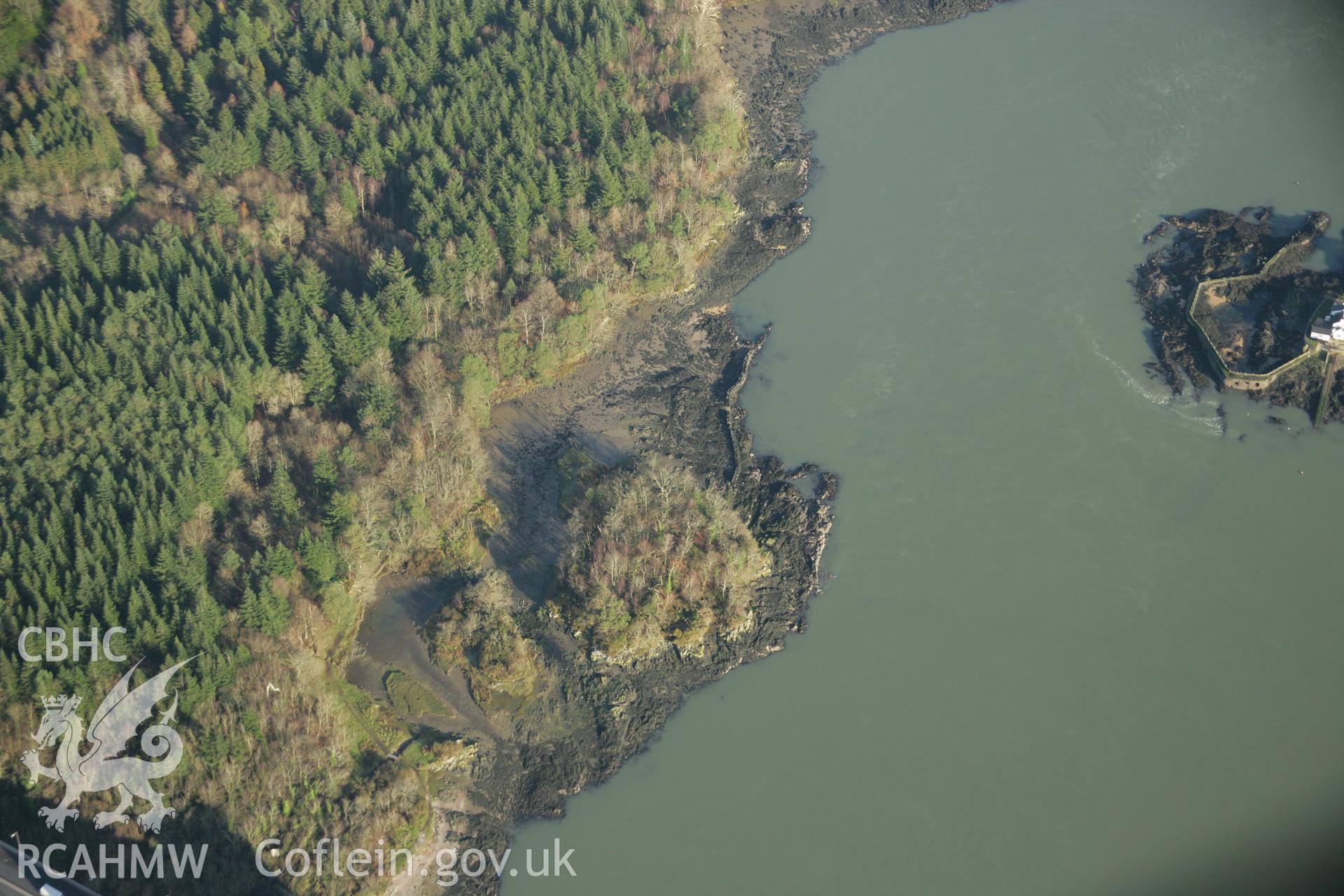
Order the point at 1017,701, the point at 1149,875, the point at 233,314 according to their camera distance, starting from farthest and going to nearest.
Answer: the point at 233,314 < the point at 1017,701 < the point at 1149,875

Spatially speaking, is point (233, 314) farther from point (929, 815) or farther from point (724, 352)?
point (929, 815)

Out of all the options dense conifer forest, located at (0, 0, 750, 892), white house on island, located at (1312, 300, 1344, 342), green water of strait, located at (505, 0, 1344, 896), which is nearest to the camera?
green water of strait, located at (505, 0, 1344, 896)

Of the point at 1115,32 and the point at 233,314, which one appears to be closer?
the point at 233,314

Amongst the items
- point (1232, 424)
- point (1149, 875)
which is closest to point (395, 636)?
point (1149, 875)

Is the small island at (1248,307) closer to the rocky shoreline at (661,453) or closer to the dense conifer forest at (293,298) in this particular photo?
the rocky shoreline at (661,453)

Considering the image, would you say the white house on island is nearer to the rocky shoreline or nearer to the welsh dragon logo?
the rocky shoreline

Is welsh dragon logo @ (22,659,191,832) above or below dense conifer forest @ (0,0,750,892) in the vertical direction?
below

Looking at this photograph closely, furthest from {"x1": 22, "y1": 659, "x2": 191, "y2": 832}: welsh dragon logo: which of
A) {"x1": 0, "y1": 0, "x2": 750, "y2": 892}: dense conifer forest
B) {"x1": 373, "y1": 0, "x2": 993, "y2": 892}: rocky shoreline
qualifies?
{"x1": 373, "y1": 0, "x2": 993, "y2": 892}: rocky shoreline
